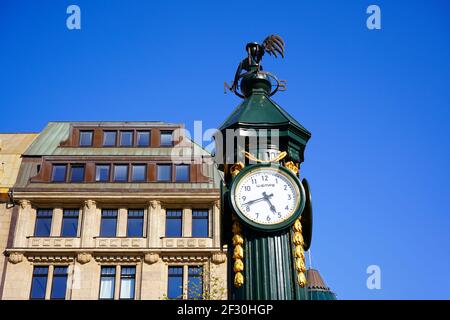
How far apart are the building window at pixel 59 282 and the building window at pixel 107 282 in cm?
198

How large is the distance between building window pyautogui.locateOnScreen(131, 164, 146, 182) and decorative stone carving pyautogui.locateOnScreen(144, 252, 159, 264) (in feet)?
16.6

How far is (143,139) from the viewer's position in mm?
40594

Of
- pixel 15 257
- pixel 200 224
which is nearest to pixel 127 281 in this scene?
pixel 200 224

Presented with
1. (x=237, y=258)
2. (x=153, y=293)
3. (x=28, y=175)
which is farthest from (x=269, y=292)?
(x=28, y=175)

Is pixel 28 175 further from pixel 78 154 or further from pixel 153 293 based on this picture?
pixel 153 293

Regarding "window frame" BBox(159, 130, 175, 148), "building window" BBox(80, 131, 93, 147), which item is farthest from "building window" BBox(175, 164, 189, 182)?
"building window" BBox(80, 131, 93, 147)

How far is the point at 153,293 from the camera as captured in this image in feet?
111

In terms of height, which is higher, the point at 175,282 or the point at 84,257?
the point at 84,257

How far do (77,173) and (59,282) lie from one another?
269 inches

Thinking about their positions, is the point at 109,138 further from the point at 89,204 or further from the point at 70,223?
the point at 70,223

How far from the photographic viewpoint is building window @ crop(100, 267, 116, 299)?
3431 cm

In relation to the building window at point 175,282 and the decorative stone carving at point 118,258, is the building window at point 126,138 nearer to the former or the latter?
the decorative stone carving at point 118,258

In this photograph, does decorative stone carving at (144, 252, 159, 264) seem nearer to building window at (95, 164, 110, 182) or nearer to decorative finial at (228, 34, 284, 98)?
building window at (95, 164, 110, 182)
